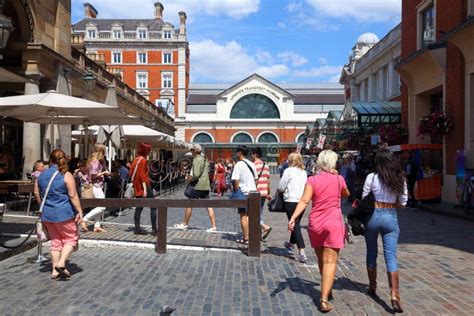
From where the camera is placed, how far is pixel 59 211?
661 cm

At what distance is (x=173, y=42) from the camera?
75.7 meters

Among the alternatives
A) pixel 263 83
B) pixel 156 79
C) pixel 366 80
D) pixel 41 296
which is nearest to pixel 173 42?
pixel 156 79

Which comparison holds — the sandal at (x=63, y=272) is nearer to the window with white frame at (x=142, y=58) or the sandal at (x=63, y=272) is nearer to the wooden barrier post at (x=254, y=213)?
the wooden barrier post at (x=254, y=213)

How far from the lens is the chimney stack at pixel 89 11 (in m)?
83.1

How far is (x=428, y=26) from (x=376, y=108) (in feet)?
15.5

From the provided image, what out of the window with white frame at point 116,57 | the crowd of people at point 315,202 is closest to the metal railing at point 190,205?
the crowd of people at point 315,202

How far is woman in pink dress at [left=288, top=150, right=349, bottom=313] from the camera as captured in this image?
5.38 m

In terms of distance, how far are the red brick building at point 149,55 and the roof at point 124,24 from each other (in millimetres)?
Result: 453

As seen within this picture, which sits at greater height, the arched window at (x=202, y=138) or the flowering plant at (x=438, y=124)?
the arched window at (x=202, y=138)

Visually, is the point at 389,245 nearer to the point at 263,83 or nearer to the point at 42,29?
the point at 42,29

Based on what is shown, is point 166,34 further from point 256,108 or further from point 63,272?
point 63,272

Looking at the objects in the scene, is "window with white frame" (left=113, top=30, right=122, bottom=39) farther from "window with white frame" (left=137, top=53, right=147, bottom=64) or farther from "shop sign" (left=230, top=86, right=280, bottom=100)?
"shop sign" (left=230, top=86, right=280, bottom=100)

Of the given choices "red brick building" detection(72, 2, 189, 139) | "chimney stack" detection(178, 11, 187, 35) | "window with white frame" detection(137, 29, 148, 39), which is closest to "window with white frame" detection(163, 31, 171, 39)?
"red brick building" detection(72, 2, 189, 139)

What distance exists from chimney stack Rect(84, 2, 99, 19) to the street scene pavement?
79.8m
